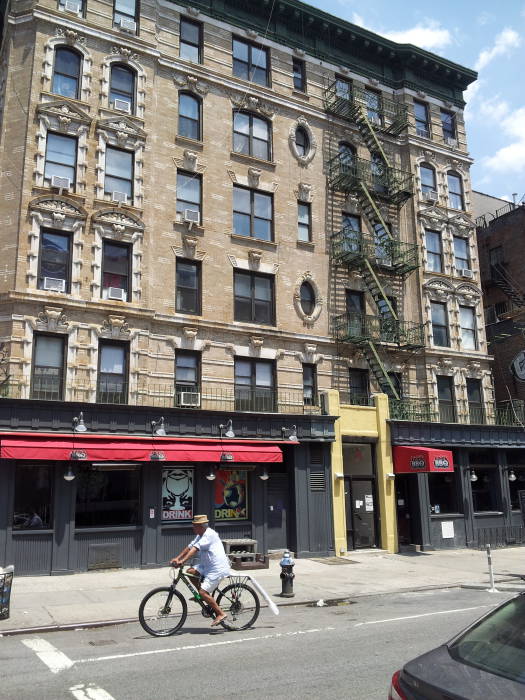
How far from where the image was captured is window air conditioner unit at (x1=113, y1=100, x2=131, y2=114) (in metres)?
21.7

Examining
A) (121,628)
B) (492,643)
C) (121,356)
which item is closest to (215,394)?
(121,356)

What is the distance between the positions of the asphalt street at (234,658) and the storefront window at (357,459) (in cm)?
1181

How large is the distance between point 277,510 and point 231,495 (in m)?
1.84

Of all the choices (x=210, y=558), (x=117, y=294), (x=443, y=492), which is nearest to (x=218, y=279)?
(x=117, y=294)

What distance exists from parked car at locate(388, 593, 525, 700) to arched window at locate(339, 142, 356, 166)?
24.6 m

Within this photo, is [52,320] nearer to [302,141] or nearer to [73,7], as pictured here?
[73,7]

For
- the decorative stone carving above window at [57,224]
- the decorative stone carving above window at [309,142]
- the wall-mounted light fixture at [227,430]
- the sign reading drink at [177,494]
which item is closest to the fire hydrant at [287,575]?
the sign reading drink at [177,494]

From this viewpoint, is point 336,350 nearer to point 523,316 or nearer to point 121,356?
point 121,356

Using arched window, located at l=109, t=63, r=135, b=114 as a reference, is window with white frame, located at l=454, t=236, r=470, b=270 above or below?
below

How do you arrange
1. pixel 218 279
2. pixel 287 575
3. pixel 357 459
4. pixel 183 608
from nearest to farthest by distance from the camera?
pixel 183 608, pixel 287 575, pixel 218 279, pixel 357 459

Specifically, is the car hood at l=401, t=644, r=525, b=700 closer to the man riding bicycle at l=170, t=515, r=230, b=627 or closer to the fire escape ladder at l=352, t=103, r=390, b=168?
the man riding bicycle at l=170, t=515, r=230, b=627

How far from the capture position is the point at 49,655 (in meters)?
8.71

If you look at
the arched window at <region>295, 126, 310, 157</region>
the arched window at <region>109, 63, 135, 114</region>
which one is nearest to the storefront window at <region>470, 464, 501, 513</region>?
the arched window at <region>295, 126, 310, 157</region>

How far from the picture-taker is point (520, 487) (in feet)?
90.0
